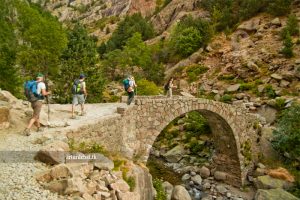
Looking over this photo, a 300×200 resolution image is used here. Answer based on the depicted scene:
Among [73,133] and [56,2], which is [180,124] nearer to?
[73,133]

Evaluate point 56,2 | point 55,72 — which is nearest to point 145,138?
point 55,72

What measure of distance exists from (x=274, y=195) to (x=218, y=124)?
625 centimetres

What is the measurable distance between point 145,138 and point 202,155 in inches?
471

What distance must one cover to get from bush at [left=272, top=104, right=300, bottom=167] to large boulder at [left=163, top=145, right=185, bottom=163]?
812 centimetres

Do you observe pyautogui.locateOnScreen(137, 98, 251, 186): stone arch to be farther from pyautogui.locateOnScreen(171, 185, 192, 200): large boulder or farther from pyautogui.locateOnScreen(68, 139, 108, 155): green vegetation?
pyautogui.locateOnScreen(68, 139, 108, 155): green vegetation

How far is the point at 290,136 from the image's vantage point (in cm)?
2422

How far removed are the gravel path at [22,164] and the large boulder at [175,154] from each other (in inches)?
618

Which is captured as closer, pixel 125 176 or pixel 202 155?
pixel 125 176

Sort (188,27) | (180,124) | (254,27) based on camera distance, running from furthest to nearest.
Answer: (188,27), (254,27), (180,124)

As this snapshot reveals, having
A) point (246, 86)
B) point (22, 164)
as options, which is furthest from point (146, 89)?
point (22, 164)

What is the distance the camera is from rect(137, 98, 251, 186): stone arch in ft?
63.4

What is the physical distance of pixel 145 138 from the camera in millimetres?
19234

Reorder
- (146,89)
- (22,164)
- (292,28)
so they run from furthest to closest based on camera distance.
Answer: (292,28) → (146,89) → (22,164)

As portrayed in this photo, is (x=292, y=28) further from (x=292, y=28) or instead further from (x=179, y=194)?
(x=179, y=194)
